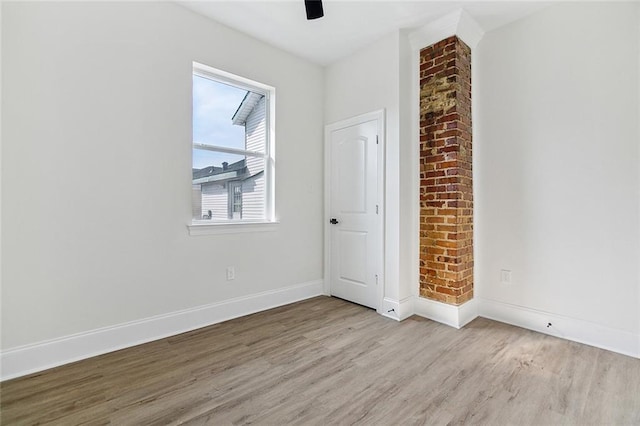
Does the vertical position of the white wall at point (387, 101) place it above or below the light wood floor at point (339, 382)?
above

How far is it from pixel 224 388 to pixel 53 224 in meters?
1.63

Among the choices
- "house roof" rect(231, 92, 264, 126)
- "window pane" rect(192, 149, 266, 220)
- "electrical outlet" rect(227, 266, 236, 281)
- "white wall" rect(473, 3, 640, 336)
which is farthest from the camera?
"house roof" rect(231, 92, 264, 126)

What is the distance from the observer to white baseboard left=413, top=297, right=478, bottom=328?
9.16 feet

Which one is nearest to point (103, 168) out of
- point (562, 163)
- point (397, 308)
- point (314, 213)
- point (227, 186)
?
point (227, 186)

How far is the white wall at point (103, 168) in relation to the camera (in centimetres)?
199

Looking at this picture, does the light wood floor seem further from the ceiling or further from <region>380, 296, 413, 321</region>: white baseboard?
the ceiling

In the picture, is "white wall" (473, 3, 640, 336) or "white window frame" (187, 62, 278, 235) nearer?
"white wall" (473, 3, 640, 336)

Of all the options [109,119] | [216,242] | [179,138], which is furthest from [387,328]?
[109,119]

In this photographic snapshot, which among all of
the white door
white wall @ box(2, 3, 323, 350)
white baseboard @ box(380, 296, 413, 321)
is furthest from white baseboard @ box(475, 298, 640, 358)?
white wall @ box(2, 3, 323, 350)

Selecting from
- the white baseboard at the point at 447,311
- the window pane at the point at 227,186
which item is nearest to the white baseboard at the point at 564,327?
the white baseboard at the point at 447,311

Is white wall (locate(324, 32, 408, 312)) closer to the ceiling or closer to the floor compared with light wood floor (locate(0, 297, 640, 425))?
closer to the ceiling

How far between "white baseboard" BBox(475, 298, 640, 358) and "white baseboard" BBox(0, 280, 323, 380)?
215 cm

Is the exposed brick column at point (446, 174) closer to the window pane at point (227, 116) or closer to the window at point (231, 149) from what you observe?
the window at point (231, 149)

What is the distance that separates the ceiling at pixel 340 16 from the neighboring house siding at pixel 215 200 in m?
1.58
